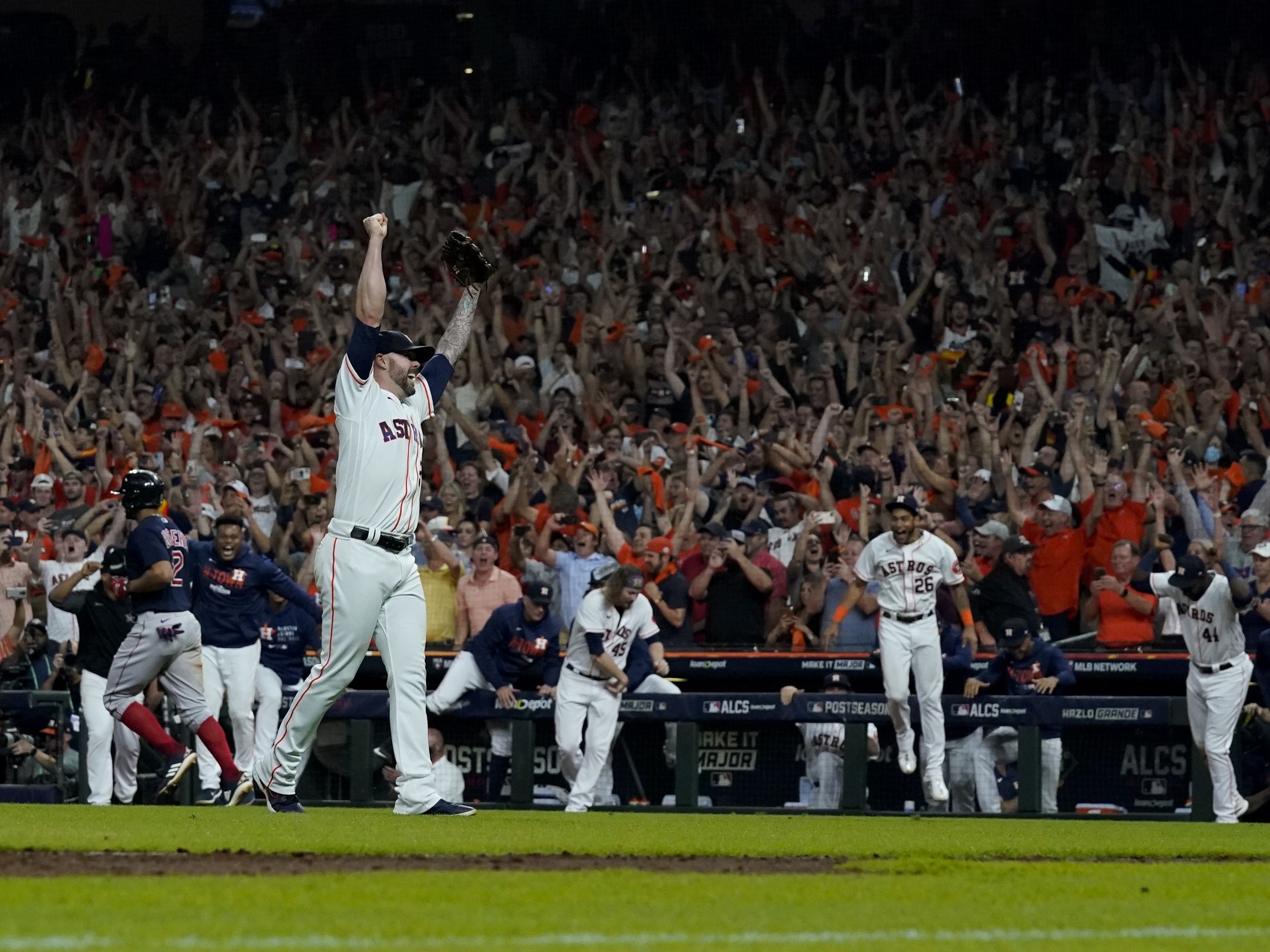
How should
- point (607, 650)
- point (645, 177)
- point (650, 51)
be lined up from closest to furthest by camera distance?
point (607, 650) < point (645, 177) < point (650, 51)

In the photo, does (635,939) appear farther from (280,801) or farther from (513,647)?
(513,647)

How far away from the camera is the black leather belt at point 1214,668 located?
11102 mm

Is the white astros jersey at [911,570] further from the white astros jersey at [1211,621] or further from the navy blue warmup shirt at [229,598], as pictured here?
the navy blue warmup shirt at [229,598]

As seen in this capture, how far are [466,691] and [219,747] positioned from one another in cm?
279

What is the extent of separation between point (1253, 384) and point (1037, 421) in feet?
5.60

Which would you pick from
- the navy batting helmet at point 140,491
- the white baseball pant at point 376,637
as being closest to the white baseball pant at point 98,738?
the navy batting helmet at point 140,491

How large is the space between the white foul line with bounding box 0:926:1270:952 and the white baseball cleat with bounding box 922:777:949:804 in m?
6.51

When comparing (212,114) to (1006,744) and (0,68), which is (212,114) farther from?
(1006,744)

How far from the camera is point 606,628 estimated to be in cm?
→ 1180

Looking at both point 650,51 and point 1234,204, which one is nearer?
point 1234,204

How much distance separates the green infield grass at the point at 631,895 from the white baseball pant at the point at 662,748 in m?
3.68

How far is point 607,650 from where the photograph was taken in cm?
1179

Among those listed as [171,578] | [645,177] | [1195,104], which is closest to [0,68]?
[645,177]

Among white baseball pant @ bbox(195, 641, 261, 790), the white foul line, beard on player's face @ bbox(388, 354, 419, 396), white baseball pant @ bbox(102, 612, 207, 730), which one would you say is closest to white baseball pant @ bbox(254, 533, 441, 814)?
beard on player's face @ bbox(388, 354, 419, 396)
